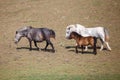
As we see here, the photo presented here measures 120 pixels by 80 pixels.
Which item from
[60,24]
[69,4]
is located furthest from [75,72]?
[69,4]

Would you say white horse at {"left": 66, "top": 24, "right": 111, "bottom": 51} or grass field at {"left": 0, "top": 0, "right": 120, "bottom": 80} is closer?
grass field at {"left": 0, "top": 0, "right": 120, "bottom": 80}

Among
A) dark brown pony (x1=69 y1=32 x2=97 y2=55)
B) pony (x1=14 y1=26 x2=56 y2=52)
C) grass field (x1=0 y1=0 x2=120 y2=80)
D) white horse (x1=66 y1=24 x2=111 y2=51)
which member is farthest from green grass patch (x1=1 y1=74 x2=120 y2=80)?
white horse (x1=66 y1=24 x2=111 y2=51)

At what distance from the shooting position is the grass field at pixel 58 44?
60.2 ft

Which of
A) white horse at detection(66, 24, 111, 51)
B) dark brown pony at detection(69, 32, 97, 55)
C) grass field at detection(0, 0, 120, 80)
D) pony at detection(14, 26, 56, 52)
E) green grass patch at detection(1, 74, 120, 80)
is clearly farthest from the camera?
white horse at detection(66, 24, 111, 51)

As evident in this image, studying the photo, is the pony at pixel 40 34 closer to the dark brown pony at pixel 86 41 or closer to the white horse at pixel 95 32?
the white horse at pixel 95 32

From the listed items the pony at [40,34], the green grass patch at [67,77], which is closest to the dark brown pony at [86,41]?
the pony at [40,34]

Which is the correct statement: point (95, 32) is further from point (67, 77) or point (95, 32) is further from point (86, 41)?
point (67, 77)

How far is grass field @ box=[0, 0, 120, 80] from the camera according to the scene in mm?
18344

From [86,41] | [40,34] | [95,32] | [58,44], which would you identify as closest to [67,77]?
[86,41]

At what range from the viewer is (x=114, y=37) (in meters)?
26.8

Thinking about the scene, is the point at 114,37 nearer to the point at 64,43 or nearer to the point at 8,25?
the point at 64,43

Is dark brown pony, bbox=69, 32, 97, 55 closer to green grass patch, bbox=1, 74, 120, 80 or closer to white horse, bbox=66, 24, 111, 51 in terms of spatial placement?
white horse, bbox=66, 24, 111, 51

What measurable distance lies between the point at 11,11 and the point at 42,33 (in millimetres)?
14524

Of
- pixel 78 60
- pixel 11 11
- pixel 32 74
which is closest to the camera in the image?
pixel 32 74
